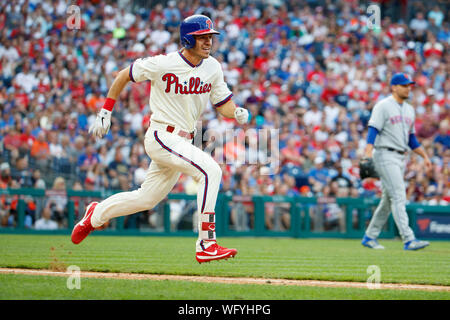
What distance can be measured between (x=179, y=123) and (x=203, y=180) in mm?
A: 628

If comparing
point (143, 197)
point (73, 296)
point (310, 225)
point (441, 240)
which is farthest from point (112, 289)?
point (441, 240)

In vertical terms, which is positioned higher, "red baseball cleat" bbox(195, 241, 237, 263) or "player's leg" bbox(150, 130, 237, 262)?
"player's leg" bbox(150, 130, 237, 262)

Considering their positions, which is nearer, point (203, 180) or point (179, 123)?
point (203, 180)

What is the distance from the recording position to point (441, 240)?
539 inches

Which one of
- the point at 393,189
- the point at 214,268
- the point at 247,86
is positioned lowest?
the point at 214,268

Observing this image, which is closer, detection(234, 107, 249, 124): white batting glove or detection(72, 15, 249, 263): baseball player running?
detection(72, 15, 249, 263): baseball player running

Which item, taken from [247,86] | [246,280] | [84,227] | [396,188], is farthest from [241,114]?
[247,86]

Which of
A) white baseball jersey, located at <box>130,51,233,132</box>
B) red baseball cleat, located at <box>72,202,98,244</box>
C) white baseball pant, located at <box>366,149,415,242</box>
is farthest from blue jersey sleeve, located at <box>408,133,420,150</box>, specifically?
red baseball cleat, located at <box>72,202,98,244</box>

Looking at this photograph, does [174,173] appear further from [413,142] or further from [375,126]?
[413,142]

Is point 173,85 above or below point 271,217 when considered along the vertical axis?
above

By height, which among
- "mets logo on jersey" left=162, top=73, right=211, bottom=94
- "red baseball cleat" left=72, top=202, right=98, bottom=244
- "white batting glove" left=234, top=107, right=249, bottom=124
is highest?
"mets logo on jersey" left=162, top=73, right=211, bottom=94

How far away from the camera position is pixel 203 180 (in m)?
6.48

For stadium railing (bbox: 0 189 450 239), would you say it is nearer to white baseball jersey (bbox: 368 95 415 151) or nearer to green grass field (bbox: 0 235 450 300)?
green grass field (bbox: 0 235 450 300)

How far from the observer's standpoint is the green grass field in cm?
505
